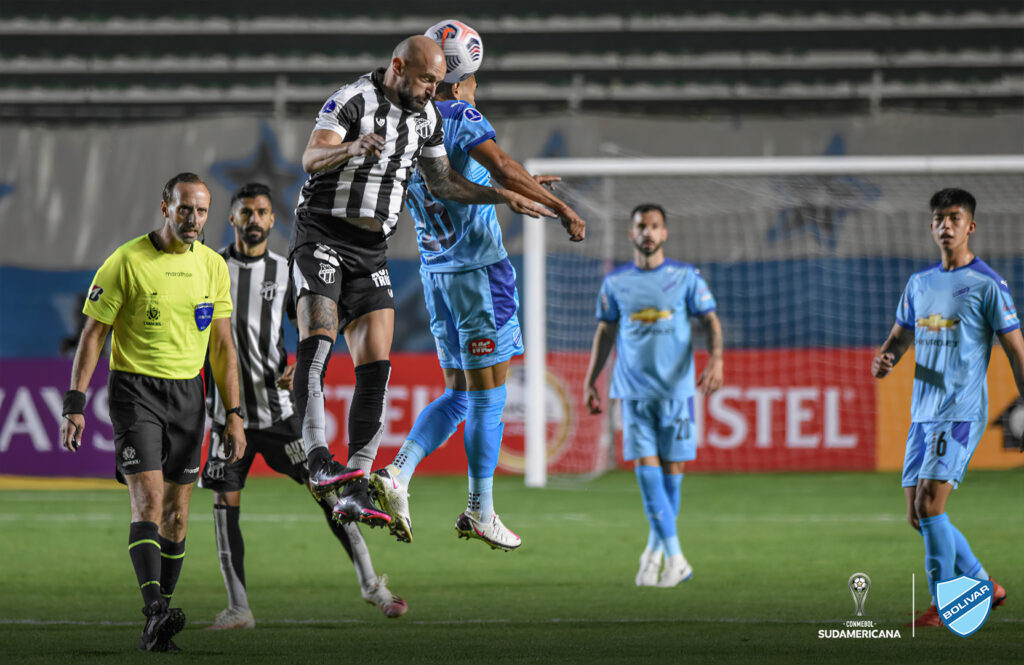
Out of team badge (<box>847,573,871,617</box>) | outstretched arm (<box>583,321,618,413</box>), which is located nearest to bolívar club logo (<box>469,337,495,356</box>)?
team badge (<box>847,573,871,617</box>)

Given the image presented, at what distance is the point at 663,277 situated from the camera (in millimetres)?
8352

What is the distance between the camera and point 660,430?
8133mm

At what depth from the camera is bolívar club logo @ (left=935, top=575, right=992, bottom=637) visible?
19.9ft

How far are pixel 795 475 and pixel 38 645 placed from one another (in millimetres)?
10191

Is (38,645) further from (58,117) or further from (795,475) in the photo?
(58,117)

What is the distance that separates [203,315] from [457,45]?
171 cm

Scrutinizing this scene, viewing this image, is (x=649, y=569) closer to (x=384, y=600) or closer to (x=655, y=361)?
(x=655, y=361)

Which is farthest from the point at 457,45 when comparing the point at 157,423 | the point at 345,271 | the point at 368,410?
the point at 157,423

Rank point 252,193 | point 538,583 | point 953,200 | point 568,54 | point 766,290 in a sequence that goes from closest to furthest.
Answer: point 953,200
point 252,193
point 538,583
point 766,290
point 568,54

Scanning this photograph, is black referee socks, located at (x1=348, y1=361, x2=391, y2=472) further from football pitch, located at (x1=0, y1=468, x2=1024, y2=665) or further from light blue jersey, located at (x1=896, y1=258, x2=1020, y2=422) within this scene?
light blue jersey, located at (x1=896, y1=258, x2=1020, y2=422)

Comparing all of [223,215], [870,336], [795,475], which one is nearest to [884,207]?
[870,336]

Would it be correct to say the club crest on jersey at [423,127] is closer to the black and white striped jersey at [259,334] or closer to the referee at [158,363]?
the referee at [158,363]

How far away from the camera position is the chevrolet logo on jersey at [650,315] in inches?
326

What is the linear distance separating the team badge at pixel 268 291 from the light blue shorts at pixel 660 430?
2.51 meters
